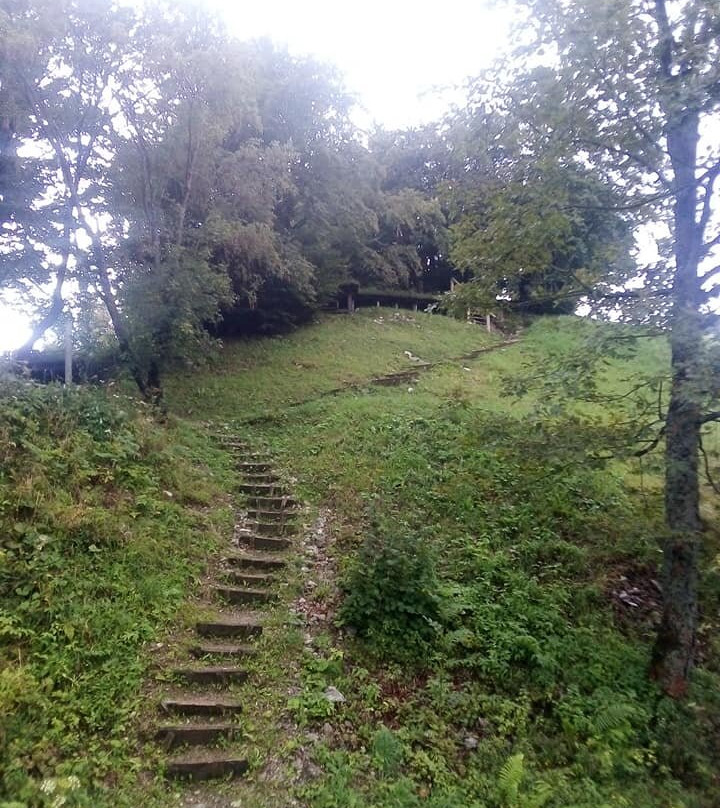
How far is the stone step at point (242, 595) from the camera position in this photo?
681 cm

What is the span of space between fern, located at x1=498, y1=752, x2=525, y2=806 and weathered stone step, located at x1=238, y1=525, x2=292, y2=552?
4376 millimetres

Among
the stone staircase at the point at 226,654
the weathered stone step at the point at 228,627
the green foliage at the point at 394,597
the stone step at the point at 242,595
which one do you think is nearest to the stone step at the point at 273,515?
the stone staircase at the point at 226,654

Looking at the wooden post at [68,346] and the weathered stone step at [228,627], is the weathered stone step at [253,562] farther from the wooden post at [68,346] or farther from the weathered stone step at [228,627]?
the wooden post at [68,346]

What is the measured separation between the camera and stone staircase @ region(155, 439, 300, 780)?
4.73 meters

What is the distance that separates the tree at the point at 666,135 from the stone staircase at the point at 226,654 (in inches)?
168

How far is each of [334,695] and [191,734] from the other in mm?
1358

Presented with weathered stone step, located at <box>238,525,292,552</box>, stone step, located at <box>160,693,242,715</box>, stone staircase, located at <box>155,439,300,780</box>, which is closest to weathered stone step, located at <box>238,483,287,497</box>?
stone staircase, located at <box>155,439,300,780</box>

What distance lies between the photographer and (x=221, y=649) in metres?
5.84

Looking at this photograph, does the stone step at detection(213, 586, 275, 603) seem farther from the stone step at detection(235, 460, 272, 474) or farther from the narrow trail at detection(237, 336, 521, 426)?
the narrow trail at detection(237, 336, 521, 426)

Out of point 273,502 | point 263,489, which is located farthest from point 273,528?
point 263,489

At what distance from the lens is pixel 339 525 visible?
29.1 feet

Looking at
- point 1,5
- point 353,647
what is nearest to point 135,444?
point 353,647

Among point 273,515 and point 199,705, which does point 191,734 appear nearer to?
point 199,705

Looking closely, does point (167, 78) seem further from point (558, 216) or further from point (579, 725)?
point (579, 725)
